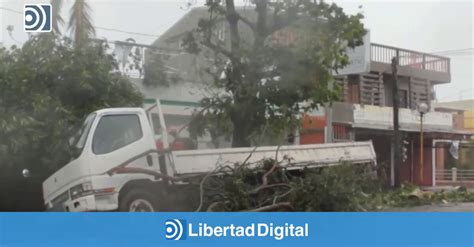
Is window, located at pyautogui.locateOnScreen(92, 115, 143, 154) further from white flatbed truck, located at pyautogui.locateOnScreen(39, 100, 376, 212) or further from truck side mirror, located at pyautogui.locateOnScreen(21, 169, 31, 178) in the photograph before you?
truck side mirror, located at pyautogui.locateOnScreen(21, 169, 31, 178)

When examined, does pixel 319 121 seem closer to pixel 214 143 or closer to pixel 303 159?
pixel 303 159

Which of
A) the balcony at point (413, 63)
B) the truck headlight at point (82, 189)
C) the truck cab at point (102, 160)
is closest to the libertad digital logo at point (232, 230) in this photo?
the truck cab at point (102, 160)

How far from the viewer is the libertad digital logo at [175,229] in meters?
3.17

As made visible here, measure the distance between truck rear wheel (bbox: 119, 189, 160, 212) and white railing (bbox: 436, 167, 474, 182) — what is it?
163 cm

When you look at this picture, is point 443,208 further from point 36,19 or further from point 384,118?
point 36,19

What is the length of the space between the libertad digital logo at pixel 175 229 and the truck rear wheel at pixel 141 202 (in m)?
0.11

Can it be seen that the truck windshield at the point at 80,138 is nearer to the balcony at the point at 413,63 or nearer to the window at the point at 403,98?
the balcony at the point at 413,63

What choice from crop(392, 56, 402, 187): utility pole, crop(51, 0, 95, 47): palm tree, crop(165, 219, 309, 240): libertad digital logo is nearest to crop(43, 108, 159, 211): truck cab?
crop(165, 219, 309, 240): libertad digital logo

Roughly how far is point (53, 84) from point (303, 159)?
147cm

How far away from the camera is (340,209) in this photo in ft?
10.5

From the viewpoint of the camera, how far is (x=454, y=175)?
10.6 feet

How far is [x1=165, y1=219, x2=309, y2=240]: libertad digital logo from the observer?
10.4ft

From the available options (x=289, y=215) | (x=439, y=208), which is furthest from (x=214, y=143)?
(x=439, y=208)

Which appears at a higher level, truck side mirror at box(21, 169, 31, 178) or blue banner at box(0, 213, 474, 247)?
truck side mirror at box(21, 169, 31, 178)
